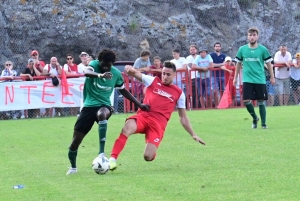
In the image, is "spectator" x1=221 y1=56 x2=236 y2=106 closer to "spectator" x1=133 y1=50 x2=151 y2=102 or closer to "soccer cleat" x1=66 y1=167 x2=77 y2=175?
"spectator" x1=133 y1=50 x2=151 y2=102

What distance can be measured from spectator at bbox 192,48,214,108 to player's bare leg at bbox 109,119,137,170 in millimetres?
13716

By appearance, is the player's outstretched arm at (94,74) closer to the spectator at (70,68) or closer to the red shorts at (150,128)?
the red shorts at (150,128)

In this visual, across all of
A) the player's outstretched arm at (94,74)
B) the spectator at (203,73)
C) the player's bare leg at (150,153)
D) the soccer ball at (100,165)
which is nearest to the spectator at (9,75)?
the spectator at (203,73)

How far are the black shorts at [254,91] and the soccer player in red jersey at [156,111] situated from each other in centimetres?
548

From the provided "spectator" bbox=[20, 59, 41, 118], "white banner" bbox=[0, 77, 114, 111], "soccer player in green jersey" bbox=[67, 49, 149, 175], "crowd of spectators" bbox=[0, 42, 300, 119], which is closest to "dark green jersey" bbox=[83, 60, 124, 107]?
"soccer player in green jersey" bbox=[67, 49, 149, 175]

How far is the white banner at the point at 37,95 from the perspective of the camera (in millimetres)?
23547

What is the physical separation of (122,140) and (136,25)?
19346mm

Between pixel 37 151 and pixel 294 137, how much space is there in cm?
463

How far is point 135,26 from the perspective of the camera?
2919 cm

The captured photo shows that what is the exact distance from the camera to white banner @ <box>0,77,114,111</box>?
23547 mm

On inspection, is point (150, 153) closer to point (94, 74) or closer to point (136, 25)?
point (94, 74)

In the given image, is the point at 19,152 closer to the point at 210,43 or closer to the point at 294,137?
the point at 294,137

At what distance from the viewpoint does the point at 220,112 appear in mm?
22344

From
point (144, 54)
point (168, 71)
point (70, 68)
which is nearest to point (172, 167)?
point (168, 71)
